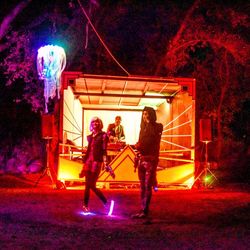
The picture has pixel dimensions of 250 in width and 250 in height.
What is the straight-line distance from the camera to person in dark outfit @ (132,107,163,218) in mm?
9703

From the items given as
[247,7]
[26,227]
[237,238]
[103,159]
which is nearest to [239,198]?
[103,159]

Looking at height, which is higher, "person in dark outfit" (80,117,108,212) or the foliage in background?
the foliage in background

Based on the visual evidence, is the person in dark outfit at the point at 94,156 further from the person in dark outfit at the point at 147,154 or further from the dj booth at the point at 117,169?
the dj booth at the point at 117,169

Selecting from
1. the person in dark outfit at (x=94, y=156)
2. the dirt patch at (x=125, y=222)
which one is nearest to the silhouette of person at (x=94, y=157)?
the person in dark outfit at (x=94, y=156)

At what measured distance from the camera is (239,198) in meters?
13.2

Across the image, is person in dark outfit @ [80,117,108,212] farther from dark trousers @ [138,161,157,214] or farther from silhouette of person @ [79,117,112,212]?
dark trousers @ [138,161,157,214]

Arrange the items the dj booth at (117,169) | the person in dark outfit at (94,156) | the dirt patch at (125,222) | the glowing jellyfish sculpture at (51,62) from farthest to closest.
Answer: the dj booth at (117,169) < the glowing jellyfish sculpture at (51,62) < the person in dark outfit at (94,156) < the dirt patch at (125,222)

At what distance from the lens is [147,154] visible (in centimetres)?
971

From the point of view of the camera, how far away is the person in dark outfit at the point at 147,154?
970cm

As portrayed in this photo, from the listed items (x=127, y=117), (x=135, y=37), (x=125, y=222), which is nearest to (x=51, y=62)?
(x=135, y=37)

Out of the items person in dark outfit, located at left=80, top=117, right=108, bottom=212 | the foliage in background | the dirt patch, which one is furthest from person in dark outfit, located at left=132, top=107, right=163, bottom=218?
the foliage in background

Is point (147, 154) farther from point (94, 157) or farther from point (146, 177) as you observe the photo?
point (94, 157)

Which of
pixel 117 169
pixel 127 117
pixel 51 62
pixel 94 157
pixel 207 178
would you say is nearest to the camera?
pixel 94 157

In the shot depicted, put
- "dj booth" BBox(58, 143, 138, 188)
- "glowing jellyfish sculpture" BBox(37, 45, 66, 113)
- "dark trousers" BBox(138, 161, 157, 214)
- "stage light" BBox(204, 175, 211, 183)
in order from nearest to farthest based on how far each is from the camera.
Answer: "dark trousers" BBox(138, 161, 157, 214) → "glowing jellyfish sculpture" BBox(37, 45, 66, 113) → "dj booth" BBox(58, 143, 138, 188) → "stage light" BBox(204, 175, 211, 183)
